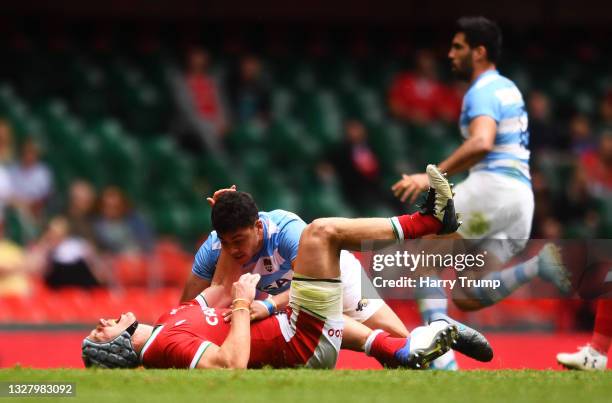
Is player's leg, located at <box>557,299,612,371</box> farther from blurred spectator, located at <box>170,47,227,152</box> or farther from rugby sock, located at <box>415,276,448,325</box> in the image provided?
blurred spectator, located at <box>170,47,227,152</box>

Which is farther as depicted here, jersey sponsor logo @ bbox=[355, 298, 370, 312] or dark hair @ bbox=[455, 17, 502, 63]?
dark hair @ bbox=[455, 17, 502, 63]

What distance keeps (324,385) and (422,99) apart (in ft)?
29.3

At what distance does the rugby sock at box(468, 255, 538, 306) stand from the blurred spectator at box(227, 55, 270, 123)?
21.4ft

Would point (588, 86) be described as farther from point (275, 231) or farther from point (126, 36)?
point (275, 231)

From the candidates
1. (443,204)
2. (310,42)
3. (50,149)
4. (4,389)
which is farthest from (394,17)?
(4,389)

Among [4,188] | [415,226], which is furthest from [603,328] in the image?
[4,188]

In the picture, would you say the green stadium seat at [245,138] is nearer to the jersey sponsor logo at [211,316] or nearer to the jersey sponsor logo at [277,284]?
the jersey sponsor logo at [277,284]

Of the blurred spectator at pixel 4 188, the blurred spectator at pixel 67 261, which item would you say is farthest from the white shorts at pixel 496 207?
the blurred spectator at pixel 4 188

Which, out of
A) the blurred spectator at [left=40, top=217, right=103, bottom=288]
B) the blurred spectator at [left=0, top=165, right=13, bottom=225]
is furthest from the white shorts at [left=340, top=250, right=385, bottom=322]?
the blurred spectator at [left=0, top=165, right=13, bottom=225]

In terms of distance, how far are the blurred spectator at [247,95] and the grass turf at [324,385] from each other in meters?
7.56

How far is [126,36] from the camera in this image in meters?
14.5

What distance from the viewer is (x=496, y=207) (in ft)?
24.0

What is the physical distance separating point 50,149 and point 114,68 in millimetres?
1758

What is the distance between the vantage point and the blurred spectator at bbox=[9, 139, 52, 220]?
11.3m
